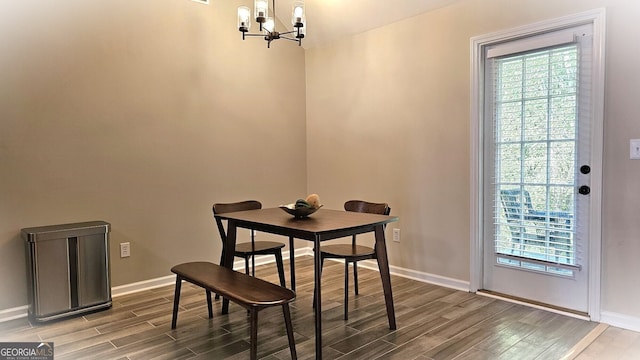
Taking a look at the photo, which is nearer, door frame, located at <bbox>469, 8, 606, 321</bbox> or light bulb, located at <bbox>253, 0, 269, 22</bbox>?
door frame, located at <bbox>469, 8, 606, 321</bbox>

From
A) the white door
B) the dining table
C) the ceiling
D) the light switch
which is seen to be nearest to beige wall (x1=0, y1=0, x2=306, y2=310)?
the ceiling

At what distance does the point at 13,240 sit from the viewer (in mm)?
3012

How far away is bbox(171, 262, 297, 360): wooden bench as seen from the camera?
211 centimetres

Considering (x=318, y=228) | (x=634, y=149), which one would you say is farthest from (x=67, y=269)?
(x=634, y=149)

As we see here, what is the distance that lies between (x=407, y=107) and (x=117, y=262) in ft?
9.21

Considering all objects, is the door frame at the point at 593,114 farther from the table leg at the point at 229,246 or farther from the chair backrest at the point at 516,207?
the table leg at the point at 229,246

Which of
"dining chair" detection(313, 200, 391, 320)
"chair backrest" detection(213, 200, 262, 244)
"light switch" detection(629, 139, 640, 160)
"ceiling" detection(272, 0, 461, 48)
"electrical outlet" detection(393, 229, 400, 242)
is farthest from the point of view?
"electrical outlet" detection(393, 229, 400, 242)

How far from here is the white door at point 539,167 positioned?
286cm

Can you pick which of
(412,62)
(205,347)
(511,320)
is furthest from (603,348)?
(412,62)

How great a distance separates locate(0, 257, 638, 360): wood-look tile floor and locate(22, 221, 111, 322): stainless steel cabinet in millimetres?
98

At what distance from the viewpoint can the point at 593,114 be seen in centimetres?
274

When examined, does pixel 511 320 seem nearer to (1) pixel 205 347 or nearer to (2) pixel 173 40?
(1) pixel 205 347

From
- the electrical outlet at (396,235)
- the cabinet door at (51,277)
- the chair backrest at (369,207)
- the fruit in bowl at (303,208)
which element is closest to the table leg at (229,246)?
the fruit in bowl at (303,208)

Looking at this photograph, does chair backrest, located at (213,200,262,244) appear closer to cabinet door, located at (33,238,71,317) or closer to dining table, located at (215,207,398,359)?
dining table, located at (215,207,398,359)
